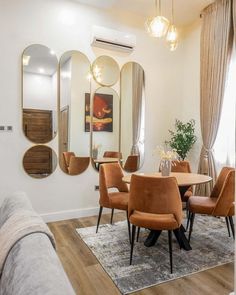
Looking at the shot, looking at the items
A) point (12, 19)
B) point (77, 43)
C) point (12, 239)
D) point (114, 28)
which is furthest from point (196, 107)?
point (12, 239)

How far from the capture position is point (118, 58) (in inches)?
164

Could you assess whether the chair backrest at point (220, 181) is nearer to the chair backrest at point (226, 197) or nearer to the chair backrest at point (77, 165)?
the chair backrest at point (226, 197)

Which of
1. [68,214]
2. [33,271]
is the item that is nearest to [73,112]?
[68,214]

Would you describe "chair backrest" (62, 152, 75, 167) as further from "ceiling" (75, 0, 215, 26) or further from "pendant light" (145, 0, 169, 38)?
"ceiling" (75, 0, 215, 26)

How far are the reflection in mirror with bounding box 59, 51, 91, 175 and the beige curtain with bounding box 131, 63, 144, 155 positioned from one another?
0.83 m

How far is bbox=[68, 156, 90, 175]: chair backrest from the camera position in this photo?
3.89 m

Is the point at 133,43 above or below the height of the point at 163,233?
above

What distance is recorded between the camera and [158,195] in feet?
7.56

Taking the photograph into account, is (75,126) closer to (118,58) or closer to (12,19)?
(118,58)

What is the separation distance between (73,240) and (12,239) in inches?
76.0

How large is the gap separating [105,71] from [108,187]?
6.18 ft

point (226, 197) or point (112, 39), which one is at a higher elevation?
point (112, 39)

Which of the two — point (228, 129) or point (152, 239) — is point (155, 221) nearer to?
point (152, 239)

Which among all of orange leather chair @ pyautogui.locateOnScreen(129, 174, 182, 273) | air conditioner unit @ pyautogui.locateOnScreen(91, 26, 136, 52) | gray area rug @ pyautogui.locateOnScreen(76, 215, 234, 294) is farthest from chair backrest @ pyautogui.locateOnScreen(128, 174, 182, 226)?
air conditioner unit @ pyautogui.locateOnScreen(91, 26, 136, 52)
